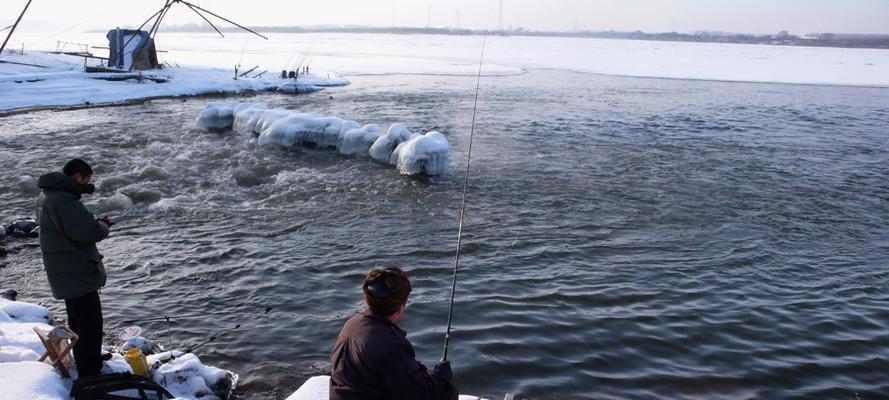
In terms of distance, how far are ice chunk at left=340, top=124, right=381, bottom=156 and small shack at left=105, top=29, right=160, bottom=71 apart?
79.1ft

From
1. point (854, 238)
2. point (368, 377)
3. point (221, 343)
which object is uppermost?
point (368, 377)

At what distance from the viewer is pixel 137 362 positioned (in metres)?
5.54

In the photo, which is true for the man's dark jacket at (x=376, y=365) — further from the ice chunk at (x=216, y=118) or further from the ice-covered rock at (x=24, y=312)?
the ice chunk at (x=216, y=118)

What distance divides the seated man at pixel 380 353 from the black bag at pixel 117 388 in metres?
2.54

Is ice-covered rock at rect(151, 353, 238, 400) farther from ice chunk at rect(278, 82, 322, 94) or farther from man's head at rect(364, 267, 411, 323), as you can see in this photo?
ice chunk at rect(278, 82, 322, 94)

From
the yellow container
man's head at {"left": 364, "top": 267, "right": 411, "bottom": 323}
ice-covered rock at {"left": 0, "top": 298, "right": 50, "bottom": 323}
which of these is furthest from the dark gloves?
ice-covered rock at {"left": 0, "top": 298, "right": 50, "bottom": 323}

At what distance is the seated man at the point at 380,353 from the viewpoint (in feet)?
10.7

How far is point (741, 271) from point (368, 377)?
8028 mm

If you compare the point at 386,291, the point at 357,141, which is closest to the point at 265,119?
the point at 357,141

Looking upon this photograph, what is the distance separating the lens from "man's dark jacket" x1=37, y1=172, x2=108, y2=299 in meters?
4.86

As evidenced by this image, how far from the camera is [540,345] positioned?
7375 mm

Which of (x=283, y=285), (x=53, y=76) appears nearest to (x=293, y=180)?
(x=283, y=285)

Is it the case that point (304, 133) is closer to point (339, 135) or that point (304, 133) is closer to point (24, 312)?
point (339, 135)

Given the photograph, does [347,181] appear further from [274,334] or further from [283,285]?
[274,334]
